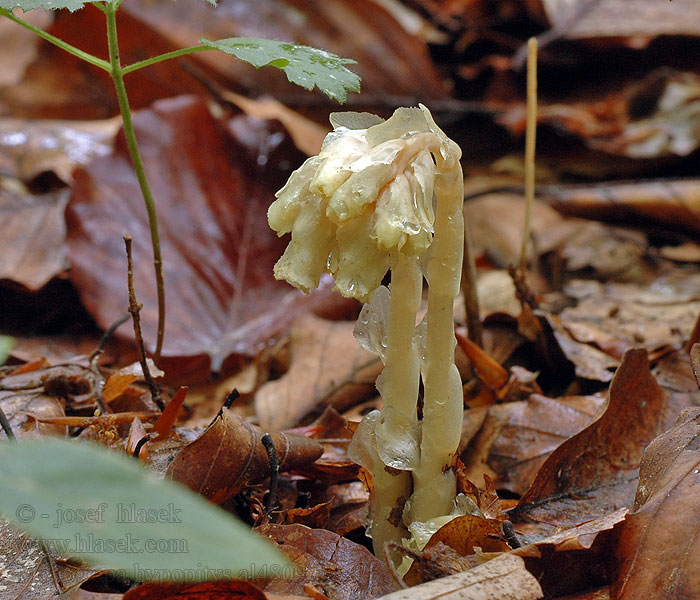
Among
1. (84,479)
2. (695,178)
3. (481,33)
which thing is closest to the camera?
(84,479)

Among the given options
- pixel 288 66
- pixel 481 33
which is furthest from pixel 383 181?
pixel 481 33

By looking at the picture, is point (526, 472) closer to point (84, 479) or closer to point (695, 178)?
point (84, 479)

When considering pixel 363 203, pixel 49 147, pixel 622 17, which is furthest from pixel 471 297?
pixel 622 17

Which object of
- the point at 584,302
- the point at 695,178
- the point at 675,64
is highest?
the point at 675,64

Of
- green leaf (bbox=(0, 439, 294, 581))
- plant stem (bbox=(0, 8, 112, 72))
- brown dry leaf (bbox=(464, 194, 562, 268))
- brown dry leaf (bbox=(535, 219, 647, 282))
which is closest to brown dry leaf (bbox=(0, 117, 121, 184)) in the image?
brown dry leaf (bbox=(464, 194, 562, 268))

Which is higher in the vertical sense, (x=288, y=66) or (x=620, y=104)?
(x=288, y=66)

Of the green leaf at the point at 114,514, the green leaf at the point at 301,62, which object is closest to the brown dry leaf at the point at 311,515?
the green leaf at the point at 301,62

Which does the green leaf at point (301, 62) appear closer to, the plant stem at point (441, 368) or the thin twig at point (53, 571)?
the plant stem at point (441, 368)

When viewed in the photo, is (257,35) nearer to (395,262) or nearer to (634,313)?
(634,313)
